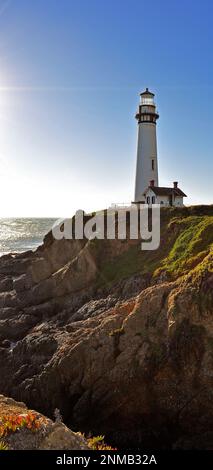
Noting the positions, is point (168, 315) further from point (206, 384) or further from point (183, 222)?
point (183, 222)

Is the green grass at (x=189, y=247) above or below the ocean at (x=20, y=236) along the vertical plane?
below

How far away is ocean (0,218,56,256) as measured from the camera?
84.8 meters

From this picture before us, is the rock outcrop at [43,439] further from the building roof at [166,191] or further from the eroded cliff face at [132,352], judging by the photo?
the building roof at [166,191]

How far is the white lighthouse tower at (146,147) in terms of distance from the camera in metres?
46.8

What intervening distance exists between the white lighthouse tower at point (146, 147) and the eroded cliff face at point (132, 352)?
16.2 meters

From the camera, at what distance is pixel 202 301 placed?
21.9m

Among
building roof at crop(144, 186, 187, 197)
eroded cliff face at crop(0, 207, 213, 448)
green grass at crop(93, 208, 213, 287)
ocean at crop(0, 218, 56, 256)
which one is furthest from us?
ocean at crop(0, 218, 56, 256)

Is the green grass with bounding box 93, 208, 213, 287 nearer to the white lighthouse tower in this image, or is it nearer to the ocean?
the white lighthouse tower

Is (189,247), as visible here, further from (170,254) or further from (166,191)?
(166,191)

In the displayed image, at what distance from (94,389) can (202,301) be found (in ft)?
21.8

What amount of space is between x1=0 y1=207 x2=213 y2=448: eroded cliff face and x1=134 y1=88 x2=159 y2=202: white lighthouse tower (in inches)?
A: 638

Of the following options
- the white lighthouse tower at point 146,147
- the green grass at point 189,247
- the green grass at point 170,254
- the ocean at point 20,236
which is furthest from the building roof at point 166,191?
the ocean at point 20,236

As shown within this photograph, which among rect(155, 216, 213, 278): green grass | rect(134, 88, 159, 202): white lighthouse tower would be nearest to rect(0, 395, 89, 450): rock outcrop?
rect(155, 216, 213, 278): green grass
